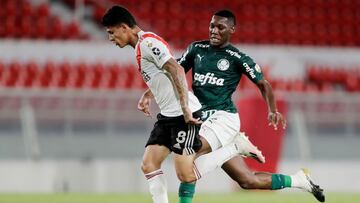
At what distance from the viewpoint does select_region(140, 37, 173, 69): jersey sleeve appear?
6.98 m

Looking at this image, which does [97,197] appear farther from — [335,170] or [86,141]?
[335,170]

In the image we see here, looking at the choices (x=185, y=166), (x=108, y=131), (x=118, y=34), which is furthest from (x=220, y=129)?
(x=108, y=131)

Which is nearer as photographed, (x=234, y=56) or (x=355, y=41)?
(x=234, y=56)

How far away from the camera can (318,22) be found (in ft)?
72.0

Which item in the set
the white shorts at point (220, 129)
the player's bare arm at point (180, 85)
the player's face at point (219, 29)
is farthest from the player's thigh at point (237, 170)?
the player's bare arm at point (180, 85)

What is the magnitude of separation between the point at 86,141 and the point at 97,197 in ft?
5.96

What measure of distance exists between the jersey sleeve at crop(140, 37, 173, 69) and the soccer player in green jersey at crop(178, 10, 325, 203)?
906 mm

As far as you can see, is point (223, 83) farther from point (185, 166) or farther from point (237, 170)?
point (185, 166)

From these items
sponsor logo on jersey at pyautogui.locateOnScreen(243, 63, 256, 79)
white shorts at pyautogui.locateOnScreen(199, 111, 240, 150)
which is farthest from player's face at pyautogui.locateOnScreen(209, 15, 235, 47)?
white shorts at pyautogui.locateOnScreen(199, 111, 240, 150)

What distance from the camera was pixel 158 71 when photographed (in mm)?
7176

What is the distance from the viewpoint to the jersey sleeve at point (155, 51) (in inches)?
275

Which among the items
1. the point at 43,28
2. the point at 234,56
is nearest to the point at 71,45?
the point at 43,28

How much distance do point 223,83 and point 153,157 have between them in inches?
43.0

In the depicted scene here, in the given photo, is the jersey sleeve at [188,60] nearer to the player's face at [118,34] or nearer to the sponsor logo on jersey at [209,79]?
the sponsor logo on jersey at [209,79]
